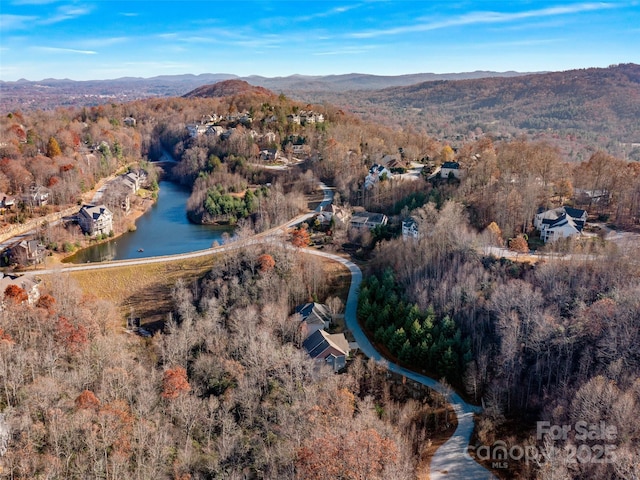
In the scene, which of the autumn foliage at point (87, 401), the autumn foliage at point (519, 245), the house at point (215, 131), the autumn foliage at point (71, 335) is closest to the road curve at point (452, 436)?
the autumn foliage at point (519, 245)

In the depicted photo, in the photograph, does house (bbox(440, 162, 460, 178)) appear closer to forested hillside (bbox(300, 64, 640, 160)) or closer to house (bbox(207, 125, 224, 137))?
house (bbox(207, 125, 224, 137))

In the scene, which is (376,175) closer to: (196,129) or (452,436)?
(452,436)

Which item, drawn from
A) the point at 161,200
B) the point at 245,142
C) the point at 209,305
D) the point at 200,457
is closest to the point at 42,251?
the point at 209,305

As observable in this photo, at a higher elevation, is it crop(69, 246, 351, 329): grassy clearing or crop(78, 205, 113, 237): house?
crop(78, 205, 113, 237): house

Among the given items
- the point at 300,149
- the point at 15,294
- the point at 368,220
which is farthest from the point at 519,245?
the point at 300,149

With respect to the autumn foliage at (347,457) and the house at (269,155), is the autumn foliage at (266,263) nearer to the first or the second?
the autumn foliage at (347,457)

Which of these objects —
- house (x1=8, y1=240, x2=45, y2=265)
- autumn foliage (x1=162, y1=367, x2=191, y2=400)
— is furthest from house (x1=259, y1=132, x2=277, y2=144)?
autumn foliage (x1=162, y1=367, x2=191, y2=400)
